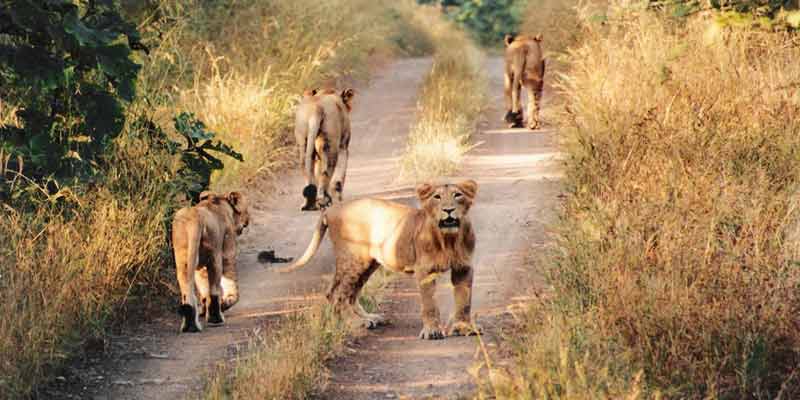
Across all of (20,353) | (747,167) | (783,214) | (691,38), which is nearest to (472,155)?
(691,38)

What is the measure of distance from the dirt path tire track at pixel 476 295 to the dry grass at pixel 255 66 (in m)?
2.04

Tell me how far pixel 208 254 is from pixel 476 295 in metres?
1.75

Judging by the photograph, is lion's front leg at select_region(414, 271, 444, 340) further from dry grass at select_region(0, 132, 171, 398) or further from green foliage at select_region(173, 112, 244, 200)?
green foliage at select_region(173, 112, 244, 200)

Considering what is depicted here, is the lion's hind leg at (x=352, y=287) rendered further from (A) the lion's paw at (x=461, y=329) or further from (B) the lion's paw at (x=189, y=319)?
(B) the lion's paw at (x=189, y=319)

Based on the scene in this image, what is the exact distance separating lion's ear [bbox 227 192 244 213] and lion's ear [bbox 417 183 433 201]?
5.08ft

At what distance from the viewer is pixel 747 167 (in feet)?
29.1

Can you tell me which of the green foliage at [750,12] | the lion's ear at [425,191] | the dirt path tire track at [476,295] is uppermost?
the green foliage at [750,12]

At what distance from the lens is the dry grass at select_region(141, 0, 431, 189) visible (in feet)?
42.4

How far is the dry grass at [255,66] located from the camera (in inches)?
509

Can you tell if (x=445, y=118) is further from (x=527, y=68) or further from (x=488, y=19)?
(x=488, y=19)

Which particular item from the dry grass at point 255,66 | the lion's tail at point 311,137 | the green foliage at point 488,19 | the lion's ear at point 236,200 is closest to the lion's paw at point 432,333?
the lion's ear at point 236,200

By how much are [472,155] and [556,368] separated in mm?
9125

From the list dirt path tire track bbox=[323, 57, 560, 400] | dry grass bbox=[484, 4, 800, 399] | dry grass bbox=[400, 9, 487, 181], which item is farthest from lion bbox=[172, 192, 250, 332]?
dry grass bbox=[400, 9, 487, 181]

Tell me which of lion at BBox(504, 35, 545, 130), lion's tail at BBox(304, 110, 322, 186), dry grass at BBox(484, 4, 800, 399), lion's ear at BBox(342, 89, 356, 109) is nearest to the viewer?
dry grass at BBox(484, 4, 800, 399)
